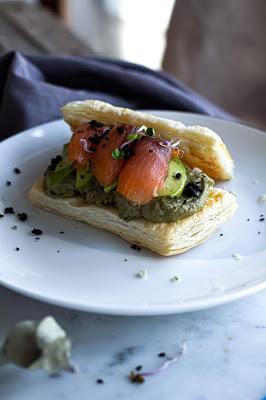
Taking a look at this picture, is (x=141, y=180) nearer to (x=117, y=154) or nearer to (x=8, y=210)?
(x=117, y=154)

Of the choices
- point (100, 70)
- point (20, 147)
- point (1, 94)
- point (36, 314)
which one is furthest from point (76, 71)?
point (36, 314)

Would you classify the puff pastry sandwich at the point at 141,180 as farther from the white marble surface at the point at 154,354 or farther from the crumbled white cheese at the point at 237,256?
the white marble surface at the point at 154,354

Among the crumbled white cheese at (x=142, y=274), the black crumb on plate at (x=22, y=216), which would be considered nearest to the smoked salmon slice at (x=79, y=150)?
the black crumb on plate at (x=22, y=216)

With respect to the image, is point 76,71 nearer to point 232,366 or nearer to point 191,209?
point 191,209

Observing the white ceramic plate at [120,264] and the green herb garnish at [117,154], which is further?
the green herb garnish at [117,154]

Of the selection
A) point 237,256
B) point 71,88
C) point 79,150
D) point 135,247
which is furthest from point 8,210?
point 71,88

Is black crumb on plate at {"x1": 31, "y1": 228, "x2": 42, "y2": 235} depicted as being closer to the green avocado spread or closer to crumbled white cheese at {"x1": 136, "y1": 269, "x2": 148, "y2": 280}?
the green avocado spread
